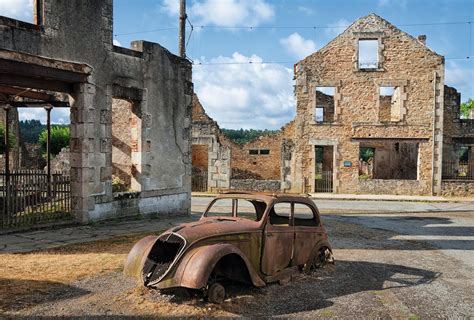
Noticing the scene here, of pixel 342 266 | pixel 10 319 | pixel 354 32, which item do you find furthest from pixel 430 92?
pixel 10 319

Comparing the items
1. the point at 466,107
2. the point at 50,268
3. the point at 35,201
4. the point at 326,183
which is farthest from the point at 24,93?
the point at 466,107

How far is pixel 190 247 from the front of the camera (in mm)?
5469

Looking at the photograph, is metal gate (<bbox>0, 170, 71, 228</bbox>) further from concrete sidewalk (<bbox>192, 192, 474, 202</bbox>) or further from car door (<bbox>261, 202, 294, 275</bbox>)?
concrete sidewalk (<bbox>192, 192, 474, 202</bbox>)

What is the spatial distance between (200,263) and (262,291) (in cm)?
128

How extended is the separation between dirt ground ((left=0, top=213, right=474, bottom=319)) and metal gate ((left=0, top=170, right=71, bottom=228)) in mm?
2253

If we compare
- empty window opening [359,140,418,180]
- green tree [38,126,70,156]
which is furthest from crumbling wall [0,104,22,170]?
empty window opening [359,140,418,180]

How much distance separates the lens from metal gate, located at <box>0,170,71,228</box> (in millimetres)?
10227

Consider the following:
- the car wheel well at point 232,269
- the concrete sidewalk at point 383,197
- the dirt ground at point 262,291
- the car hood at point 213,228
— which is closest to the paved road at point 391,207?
the concrete sidewalk at point 383,197

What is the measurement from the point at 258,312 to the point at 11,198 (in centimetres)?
768

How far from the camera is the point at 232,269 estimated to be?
588 cm

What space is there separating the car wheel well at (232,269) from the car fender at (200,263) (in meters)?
0.23

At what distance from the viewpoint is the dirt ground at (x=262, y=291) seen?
17.5 ft

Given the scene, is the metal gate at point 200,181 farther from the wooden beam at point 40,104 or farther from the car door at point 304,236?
the car door at point 304,236

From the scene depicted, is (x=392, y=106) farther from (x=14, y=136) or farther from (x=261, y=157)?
(x=14, y=136)
